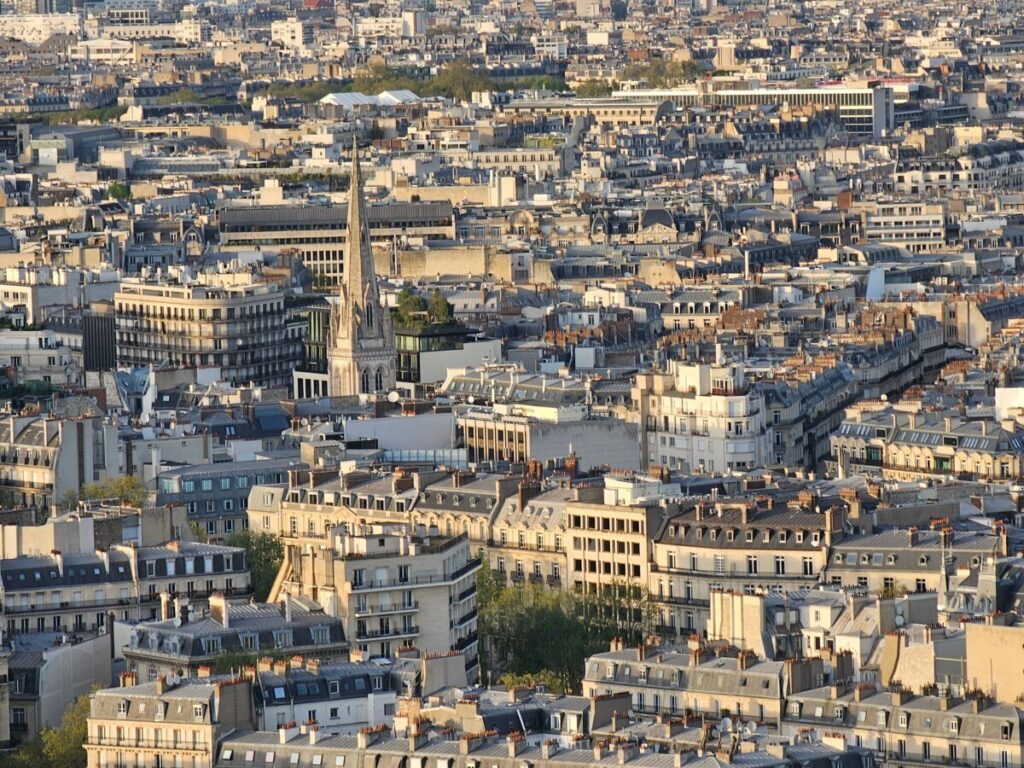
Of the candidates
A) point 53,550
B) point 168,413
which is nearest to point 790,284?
point 168,413

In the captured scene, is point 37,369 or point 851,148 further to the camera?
point 851,148

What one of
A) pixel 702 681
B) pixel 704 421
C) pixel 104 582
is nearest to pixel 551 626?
pixel 104 582

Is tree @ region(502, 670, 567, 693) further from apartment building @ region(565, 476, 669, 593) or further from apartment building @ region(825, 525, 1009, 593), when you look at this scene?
apartment building @ region(565, 476, 669, 593)

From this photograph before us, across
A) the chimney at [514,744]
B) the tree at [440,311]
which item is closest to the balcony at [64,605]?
the chimney at [514,744]

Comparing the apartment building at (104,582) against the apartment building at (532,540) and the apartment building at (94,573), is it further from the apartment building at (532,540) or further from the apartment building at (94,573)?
the apartment building at (532,540)

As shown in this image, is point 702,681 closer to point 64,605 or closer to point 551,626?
point 551,626

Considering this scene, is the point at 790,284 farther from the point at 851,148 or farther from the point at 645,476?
the point at 851,148
